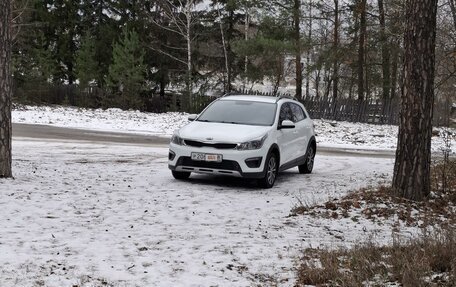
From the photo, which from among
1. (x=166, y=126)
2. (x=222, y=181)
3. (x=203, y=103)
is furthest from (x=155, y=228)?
(x=203, y=103)

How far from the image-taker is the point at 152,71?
141ft

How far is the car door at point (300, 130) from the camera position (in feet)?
38.0

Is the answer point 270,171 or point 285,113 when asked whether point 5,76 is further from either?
point 285,113

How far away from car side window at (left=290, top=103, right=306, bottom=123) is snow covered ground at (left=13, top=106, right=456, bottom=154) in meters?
9.43

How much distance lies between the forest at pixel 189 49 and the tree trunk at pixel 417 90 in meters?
20.7

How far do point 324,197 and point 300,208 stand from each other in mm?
1414

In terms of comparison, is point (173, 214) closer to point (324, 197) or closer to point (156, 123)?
point (324, 197)

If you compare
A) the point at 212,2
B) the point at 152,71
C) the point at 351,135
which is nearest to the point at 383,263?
the point at 351,135

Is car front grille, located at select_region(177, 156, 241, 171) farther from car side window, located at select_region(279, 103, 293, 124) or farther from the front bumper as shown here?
car side window, located at select_region(279, 103, 293, 124)

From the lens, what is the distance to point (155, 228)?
6.73 metres

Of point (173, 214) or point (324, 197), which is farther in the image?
point (324, 197)

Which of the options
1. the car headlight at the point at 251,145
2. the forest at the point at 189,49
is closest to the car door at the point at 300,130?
the car headlight at the point at 251,145

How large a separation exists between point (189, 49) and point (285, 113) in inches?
939

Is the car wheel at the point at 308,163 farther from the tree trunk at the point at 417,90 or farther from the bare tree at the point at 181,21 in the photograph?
the bare tree at the point at 181,21
